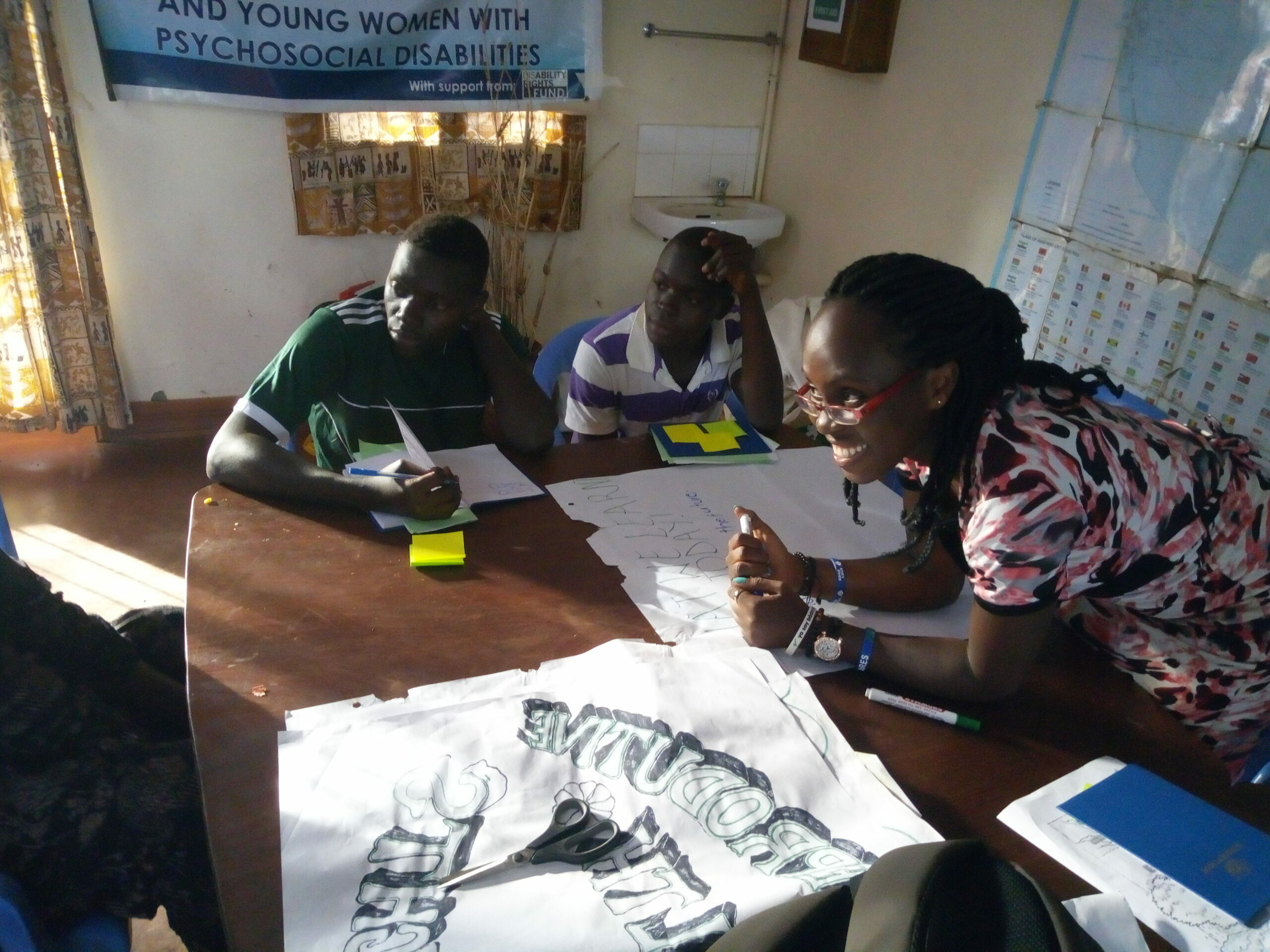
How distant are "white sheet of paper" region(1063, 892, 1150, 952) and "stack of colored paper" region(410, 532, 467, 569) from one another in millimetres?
794

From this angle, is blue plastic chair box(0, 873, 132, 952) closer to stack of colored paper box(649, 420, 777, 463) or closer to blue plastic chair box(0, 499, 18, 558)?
blue plastic chair box(0, 499, 18, 558)

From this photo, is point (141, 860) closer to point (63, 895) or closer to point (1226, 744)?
point (63, 895)

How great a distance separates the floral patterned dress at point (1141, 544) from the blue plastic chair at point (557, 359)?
1.19m

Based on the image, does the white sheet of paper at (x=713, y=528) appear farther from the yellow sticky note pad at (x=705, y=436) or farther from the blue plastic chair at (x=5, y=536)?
the blue plastic chair at (x=5, y=536)

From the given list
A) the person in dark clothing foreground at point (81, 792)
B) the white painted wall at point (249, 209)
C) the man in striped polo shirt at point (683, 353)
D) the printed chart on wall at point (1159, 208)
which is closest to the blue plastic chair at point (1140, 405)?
the printed chart on wall at point (1159, 208)

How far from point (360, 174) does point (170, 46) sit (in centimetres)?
68

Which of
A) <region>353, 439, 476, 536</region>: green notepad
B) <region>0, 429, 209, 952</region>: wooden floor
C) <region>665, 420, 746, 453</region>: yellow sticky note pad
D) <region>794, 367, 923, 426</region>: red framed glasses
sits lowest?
<region>0, 429, 209, 952</region>: wooden floor

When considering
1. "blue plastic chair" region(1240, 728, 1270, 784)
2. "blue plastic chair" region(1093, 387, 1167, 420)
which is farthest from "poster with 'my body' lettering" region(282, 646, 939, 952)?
"blue plastic chair" region(1093, 387, 1167, 420)

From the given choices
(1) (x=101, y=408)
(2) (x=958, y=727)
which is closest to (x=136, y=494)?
(1) (x=101, y=408)

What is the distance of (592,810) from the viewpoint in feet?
2.61

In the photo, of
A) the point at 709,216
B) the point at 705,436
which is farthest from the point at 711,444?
the point at 709,216

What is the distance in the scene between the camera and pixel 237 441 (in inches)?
54.1

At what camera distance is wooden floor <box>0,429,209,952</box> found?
2.41 m

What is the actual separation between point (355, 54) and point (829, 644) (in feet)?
9.12
